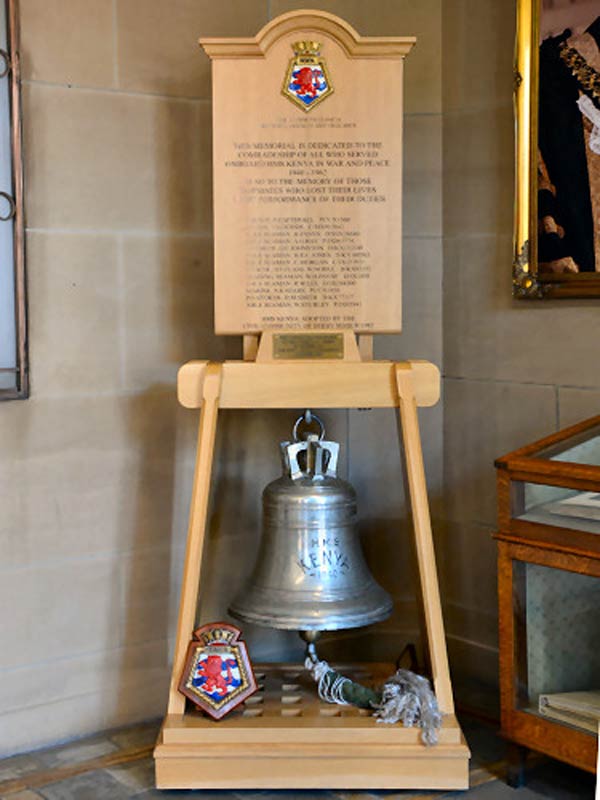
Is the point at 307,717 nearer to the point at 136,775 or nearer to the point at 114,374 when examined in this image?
the point at 136,775

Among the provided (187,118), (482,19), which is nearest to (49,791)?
(187,118)

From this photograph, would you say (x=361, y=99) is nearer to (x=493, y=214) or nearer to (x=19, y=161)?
(x=493, y=214)

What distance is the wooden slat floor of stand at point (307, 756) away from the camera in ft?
8.49

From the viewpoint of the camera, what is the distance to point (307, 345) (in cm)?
277

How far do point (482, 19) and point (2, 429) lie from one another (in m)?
1.78

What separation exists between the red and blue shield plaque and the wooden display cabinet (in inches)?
24.5

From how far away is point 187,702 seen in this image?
276 centimetres

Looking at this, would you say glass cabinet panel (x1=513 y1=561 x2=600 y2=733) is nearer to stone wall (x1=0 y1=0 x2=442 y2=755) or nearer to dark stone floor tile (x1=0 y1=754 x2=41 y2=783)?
stone wall (x1=0 y1=0 x2=442 y2=755)

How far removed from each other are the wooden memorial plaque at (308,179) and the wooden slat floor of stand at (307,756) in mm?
971

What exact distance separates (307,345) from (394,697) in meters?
0.88

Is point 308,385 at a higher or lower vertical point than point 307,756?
higher

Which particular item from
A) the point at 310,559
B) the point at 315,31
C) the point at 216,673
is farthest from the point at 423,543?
the point at 315,31

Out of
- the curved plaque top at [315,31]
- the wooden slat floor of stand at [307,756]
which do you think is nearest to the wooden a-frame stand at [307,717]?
the wooden slat floor of stand at [307,756]

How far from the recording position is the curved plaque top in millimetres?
2713
